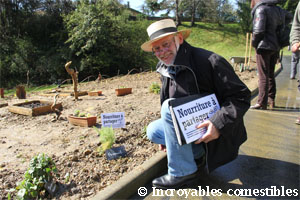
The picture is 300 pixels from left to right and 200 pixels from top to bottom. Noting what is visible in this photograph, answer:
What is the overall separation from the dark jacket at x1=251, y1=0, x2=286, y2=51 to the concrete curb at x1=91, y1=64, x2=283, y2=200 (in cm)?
292

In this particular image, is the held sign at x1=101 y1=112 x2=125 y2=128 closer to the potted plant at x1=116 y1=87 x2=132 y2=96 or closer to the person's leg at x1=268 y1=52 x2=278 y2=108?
the person's leg at x1=268 y1=52 x2=278 y2=108

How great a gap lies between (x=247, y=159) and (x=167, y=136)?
49.7 inches

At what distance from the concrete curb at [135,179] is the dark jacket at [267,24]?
2924mm

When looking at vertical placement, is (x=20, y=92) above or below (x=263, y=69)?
below

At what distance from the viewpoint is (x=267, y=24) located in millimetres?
4172

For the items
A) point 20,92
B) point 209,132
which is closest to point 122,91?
point 20,92

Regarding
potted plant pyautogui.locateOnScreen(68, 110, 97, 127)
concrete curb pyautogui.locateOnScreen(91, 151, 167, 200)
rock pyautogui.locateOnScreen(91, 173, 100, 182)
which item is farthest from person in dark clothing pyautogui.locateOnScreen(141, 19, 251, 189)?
potted plant pyautogui.locateOnScreen(68, 110, 97, 127)

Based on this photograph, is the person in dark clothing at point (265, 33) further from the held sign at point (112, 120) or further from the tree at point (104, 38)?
the tree at point (104, 38)

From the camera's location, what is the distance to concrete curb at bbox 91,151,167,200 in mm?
2059

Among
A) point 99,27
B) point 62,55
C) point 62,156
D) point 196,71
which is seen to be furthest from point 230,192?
point 62,55

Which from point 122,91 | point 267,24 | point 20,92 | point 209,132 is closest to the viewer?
point 209,132

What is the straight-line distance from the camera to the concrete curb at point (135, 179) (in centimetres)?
206

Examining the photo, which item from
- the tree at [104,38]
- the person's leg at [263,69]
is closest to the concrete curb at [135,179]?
the person's leg at [263,69]

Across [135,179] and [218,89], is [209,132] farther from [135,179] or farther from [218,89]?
[135,179]
